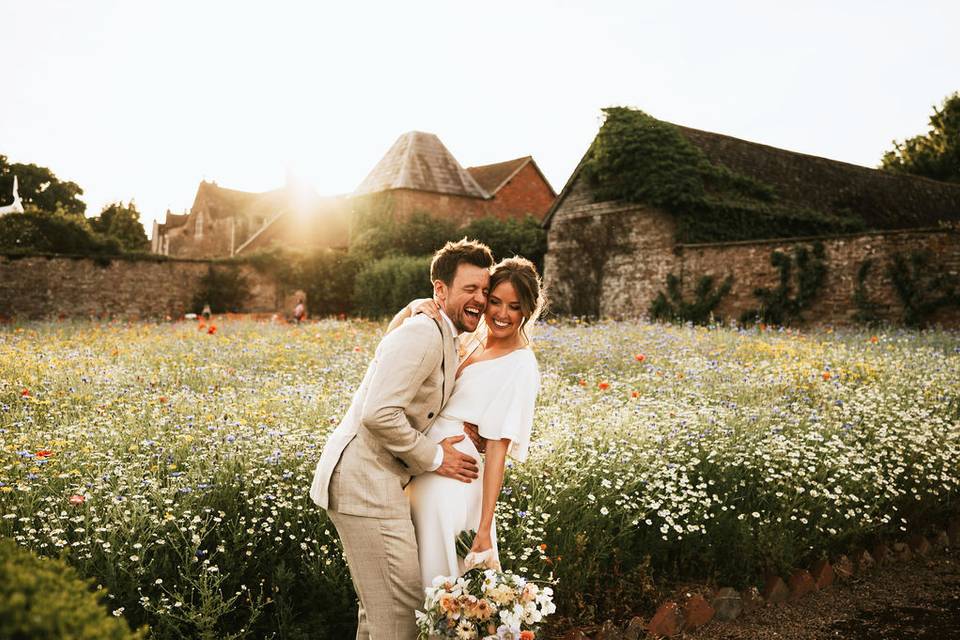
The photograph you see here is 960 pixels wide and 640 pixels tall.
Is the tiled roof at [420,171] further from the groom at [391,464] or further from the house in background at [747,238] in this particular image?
the groom at [391,464]

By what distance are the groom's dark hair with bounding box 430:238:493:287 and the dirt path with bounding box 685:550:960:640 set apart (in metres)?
2.60

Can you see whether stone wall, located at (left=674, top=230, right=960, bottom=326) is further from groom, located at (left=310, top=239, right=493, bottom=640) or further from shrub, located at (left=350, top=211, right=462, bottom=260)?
groom, located at (left=310, top=239, right=493, bottom=640)

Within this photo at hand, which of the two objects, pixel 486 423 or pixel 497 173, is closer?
pixel 486 423

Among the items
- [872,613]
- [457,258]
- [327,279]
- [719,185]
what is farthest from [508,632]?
[327,279]

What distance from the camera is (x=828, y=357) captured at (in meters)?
8.88

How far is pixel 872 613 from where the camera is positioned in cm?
446

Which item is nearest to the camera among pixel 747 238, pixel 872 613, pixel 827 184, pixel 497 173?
pixel 872 613

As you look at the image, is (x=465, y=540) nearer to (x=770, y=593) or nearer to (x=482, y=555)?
(x=482, y=555)

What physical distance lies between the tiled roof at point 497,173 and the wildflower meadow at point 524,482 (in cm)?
2846

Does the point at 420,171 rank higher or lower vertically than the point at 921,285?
higher

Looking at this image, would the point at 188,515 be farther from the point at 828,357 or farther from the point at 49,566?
the point at 828,357

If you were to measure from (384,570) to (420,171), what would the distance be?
30087 mm

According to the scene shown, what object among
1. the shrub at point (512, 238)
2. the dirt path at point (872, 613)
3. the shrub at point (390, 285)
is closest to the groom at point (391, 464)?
the dirt path at point (872, 613)

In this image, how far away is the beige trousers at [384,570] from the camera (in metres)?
2.59
